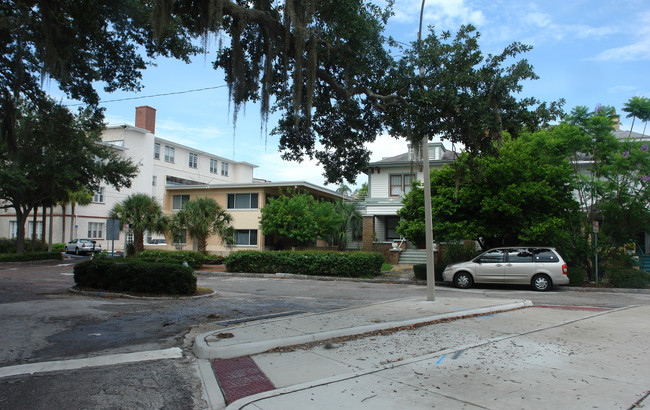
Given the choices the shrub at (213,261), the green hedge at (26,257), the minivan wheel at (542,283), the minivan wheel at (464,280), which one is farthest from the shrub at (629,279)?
the green hedge at (26,257)

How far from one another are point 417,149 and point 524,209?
1081 cm

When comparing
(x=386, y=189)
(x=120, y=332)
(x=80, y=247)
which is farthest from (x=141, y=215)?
(x=120, y=332)

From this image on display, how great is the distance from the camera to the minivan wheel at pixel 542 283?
54.8 ft

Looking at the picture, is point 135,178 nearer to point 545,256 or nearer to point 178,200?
point 178,200

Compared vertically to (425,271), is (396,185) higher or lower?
higher

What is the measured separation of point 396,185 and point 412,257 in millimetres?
A: 5299

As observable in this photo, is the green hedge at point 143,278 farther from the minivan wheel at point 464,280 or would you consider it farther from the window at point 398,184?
the window at point 398,184

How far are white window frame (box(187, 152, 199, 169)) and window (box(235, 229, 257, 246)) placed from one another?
20142 mm

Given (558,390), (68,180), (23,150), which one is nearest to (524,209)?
(558,390)

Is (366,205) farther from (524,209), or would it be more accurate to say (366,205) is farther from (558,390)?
(558,390)

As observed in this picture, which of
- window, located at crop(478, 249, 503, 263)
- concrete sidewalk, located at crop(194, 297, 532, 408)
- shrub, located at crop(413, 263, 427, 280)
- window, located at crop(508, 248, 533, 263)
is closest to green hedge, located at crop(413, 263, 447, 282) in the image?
shrub, located at crop(413, 263, 427, 280)

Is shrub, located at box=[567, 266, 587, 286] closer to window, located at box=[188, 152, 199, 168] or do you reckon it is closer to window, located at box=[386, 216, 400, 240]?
window, located at box=[386, 216, 400, 240]

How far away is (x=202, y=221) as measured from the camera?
28047 mm

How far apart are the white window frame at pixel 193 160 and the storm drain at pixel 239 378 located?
154 feet
